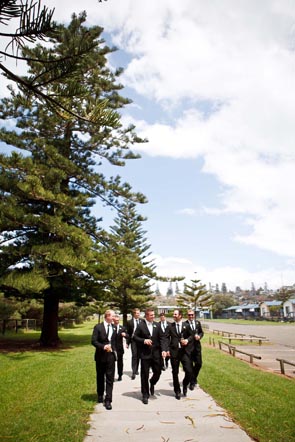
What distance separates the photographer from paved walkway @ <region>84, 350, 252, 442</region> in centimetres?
450

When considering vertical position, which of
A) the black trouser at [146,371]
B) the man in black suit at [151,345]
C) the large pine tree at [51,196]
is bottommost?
the black trouser at [146,371]

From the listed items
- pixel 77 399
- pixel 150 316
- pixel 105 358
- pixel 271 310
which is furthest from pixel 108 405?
pixel 271 310

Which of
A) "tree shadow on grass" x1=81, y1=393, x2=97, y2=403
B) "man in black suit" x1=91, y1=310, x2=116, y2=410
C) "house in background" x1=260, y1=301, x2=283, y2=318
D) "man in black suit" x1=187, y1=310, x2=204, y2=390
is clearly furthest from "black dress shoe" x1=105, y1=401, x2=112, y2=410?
"house in background" x1=260, y1=301, x2=283, y2=318

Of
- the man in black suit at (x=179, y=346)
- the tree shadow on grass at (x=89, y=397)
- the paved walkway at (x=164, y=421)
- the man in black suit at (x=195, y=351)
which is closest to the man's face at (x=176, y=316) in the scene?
the man in black suit at (x=179, y=346)

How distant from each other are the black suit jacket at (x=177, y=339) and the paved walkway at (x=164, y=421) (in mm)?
896

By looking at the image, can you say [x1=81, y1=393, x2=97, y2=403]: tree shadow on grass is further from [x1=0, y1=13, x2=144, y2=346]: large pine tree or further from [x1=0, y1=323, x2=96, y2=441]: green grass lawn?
[x1=0, y1=13, x2=144, y2=346]: large pine tree

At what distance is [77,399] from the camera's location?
6465mm

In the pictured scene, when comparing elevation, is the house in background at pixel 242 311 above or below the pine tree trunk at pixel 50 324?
below

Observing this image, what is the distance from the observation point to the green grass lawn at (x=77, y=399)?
476cm

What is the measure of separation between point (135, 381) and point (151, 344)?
2.86 meters

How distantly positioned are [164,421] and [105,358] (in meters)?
1.62

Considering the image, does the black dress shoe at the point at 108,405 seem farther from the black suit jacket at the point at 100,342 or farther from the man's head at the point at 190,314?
the man's head at the point at 190,314

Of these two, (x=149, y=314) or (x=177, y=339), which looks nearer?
(x=149, y=314)

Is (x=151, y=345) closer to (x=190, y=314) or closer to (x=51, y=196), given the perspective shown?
(x=190, y=314)
